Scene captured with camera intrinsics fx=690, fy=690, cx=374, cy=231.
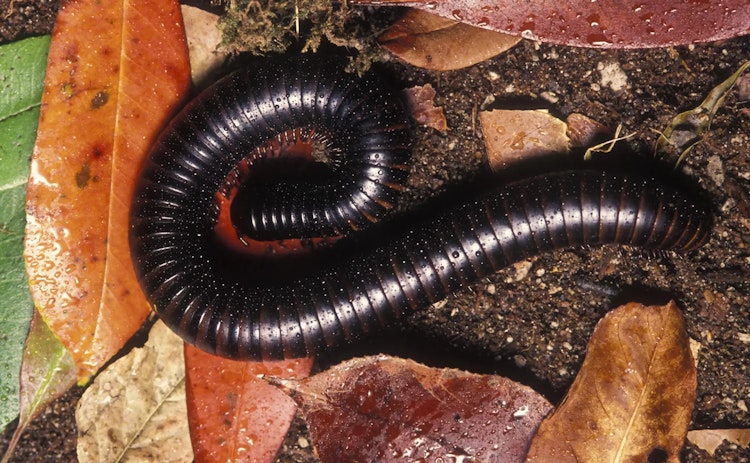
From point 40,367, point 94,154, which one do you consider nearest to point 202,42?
point 94,154

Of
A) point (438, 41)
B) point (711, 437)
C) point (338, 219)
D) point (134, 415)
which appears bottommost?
point (134, 415)

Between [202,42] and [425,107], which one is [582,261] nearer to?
[425,107]

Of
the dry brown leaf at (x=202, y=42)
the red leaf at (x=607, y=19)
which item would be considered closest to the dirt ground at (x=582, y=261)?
the red leaf at (x=607, y=19)

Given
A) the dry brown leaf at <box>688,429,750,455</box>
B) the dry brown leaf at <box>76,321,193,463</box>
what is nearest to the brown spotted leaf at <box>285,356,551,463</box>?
the dry brown leaf at <box>76,321,193,463</box>

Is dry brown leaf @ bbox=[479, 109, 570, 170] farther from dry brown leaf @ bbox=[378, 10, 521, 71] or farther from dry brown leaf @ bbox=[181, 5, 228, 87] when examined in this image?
dry brown leaf @ bbox=[181, 5, 228, 87]

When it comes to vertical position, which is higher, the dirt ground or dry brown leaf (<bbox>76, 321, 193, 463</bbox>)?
the dirt ground

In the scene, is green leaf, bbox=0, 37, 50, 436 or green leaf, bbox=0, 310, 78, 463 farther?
green leaf, bbox=0, 310, 78, 463

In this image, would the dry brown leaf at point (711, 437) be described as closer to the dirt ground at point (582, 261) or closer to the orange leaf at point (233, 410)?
the dirt ground at point (582, 261)
